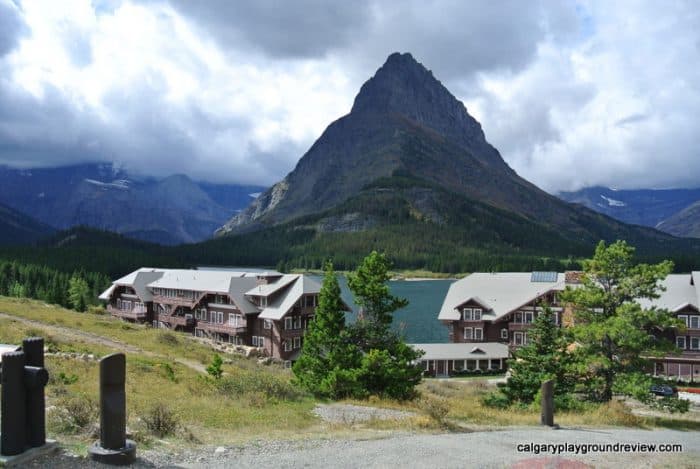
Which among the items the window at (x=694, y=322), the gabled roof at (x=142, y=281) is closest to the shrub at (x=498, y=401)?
the window at (x=694, y=322)

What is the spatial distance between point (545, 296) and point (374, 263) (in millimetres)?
46446

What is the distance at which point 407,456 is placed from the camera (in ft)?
47.5

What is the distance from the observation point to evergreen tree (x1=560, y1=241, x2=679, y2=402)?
30047 mm

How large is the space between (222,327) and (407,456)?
62.5 metres

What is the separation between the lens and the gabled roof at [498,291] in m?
72.4

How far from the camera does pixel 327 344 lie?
30.1 metres

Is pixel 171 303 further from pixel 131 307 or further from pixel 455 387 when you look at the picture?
pixel 455 387

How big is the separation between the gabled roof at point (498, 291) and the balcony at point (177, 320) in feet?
112

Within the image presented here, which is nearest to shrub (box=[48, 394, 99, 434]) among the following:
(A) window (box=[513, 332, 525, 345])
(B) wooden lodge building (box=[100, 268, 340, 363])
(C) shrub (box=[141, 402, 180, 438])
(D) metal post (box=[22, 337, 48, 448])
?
(C) shrub (box=[141, 402, 180, 438])

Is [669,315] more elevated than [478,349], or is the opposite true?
[669,315]

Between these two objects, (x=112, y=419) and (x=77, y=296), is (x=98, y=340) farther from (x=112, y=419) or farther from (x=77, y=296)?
(x=77, y=296)

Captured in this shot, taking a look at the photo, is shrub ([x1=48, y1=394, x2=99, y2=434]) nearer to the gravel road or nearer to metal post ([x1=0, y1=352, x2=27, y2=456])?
the gravel road

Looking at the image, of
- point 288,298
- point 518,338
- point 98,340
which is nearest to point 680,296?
point 518,338

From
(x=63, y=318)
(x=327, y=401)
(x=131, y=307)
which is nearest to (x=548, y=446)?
(x=327, y=401)
